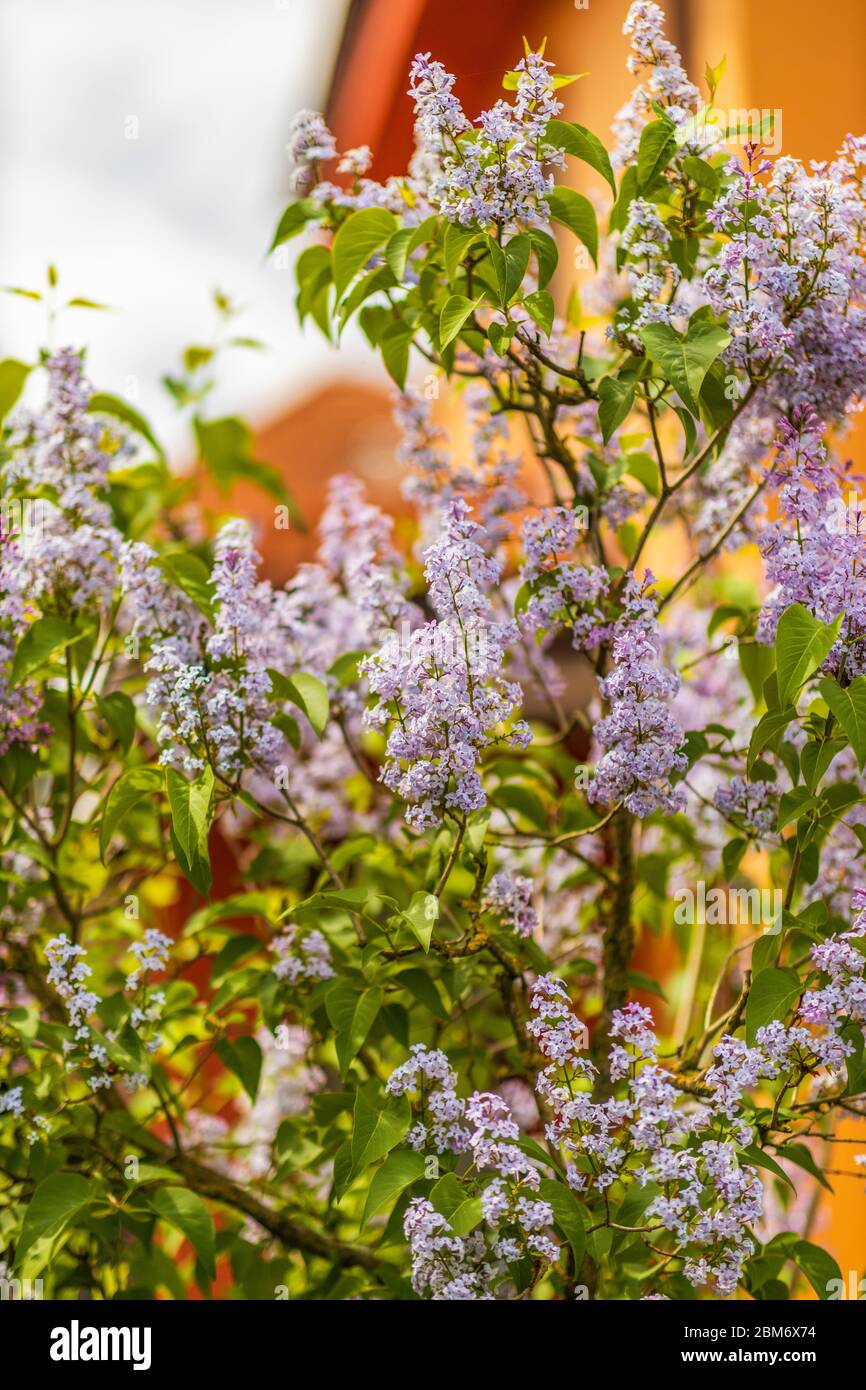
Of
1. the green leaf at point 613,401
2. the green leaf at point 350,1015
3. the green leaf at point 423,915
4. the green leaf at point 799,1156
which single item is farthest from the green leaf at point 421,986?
the green leaf at point 613,401

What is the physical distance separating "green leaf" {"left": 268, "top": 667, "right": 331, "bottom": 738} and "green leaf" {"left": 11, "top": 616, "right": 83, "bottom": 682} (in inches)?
11.0

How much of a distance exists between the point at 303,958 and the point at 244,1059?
0.15 meters

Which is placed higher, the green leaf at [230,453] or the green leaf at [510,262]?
the green leaf at [230,453]

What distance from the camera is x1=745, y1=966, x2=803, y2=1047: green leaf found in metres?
1.32

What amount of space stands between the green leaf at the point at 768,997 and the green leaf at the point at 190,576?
75 centimetres

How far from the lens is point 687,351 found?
1356 mm

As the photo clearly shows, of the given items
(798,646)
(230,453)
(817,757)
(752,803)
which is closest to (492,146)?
(798,646)

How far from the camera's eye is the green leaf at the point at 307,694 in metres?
1.51

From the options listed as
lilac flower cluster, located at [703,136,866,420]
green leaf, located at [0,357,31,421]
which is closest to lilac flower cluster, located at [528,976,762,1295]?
lilac flower cluster, located at [703,136,866,420]

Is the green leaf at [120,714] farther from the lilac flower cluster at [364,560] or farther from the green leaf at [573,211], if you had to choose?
the green leaf at [573,211]

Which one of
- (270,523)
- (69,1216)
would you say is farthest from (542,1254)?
(270,523)

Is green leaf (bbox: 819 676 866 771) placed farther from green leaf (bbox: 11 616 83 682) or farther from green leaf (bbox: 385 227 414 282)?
green leaf (bbox: 11 616 83 682)
